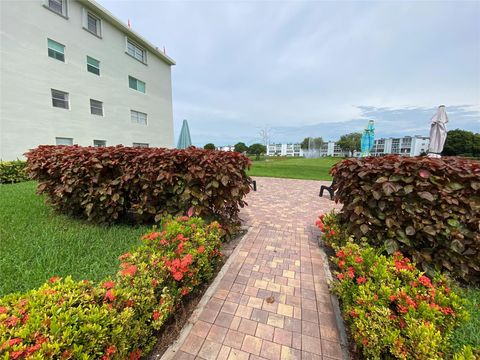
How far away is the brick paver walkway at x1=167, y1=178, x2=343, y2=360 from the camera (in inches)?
70.1

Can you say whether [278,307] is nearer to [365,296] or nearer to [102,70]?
[365,296]

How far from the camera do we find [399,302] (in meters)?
1.70

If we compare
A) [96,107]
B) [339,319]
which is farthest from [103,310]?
[96,107]

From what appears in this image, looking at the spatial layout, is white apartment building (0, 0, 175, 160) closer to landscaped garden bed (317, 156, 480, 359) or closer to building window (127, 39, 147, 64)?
building window (127, 39, 147, 64)

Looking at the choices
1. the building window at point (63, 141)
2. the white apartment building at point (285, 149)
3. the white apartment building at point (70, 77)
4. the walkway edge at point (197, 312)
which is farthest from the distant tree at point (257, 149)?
the white apartment building at point (285, 149)

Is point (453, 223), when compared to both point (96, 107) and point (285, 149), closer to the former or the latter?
point (96, 107)

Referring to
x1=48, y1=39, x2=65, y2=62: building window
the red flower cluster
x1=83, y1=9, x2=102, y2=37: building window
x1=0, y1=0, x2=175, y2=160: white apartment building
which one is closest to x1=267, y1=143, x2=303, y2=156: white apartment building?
x1=0, y1=0, x2=175, y2=160: white apartment building

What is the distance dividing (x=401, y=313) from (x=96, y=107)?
50.1 ft

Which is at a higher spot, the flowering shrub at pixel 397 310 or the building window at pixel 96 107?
the building window at pixel 96 107

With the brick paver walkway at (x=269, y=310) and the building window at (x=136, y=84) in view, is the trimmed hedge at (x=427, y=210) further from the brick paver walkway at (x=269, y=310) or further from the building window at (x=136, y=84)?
the building window at (x=136, y=84)

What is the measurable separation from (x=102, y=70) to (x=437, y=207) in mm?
15969

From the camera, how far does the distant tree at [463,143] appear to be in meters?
42.8

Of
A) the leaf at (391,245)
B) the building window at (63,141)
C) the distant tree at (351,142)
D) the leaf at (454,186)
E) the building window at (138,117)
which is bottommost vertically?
the leaf at (391,245)

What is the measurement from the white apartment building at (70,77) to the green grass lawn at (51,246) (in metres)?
7.06
